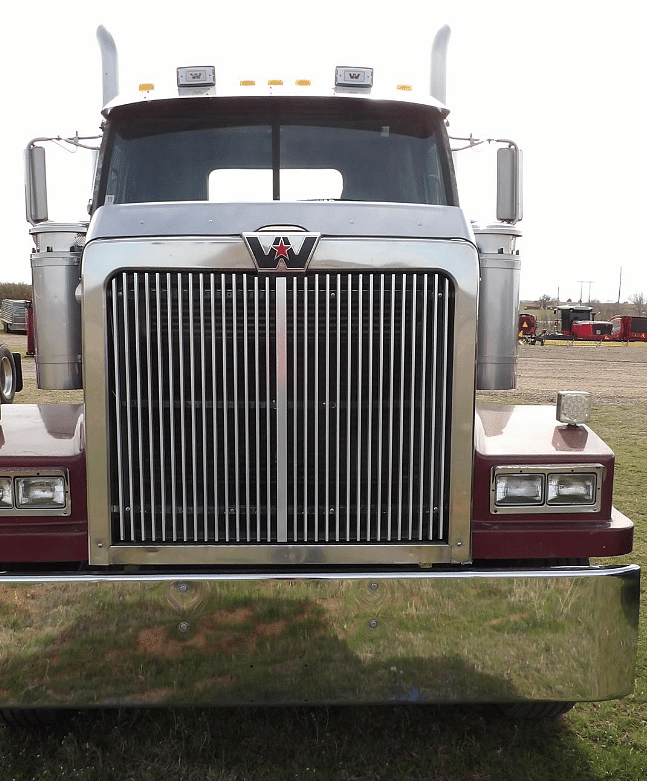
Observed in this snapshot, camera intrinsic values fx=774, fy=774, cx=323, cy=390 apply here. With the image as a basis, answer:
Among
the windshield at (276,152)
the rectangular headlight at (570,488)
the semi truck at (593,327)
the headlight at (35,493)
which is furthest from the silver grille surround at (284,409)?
the semi truck at (593,327)

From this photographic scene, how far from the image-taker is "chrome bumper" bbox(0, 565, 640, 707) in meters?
2.84

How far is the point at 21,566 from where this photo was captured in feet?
10.2

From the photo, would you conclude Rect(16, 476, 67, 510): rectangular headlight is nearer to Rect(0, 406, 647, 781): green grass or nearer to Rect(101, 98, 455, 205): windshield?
Rect(0, 406, 647, 781): green grass

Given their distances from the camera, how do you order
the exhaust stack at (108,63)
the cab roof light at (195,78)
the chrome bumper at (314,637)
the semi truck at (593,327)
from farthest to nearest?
the semi truck at (593,327), the exhaust stack at (108,63), the cab roof light at (195,78), the chrome bumper at (314,637)

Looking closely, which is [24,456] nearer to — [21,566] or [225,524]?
[21,566]

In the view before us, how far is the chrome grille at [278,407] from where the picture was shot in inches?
114

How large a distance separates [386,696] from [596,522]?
1.08 m

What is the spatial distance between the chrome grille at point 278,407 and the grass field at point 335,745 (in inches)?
35.1

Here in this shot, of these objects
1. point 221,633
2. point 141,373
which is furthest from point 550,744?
point 141,373

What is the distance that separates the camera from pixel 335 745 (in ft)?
10.5

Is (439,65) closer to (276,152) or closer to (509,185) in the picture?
(509,185)

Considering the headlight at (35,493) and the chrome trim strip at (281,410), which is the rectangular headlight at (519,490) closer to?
the chrome trim strip at (281,410)

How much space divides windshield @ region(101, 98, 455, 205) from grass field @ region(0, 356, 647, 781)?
8.21 feet

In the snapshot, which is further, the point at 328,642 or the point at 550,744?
the point at 550,744
